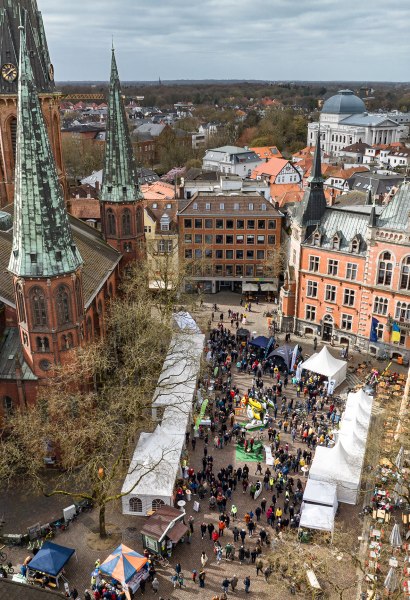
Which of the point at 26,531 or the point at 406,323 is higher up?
the point at 406,323

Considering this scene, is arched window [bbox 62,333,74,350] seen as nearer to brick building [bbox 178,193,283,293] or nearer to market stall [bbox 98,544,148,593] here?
market stall [bbox 98,544,148,593]

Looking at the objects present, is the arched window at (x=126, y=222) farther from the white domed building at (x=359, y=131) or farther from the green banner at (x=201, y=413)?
the white domed building at (x=359, y=131)

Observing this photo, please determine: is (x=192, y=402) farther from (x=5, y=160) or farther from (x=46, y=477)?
(x=5, y=160)

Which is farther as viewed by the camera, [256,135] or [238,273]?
[256,135]

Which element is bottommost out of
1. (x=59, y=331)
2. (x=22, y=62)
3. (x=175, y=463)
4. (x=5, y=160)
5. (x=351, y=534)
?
(x=351, y=534)

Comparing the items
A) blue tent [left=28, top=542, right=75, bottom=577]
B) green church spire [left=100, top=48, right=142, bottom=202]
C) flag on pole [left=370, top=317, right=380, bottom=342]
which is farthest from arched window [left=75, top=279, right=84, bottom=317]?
flag on pole [left=370, top=317, right=380, bottom=342]

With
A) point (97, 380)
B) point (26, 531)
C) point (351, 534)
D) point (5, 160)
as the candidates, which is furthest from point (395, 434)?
point (5, 160)

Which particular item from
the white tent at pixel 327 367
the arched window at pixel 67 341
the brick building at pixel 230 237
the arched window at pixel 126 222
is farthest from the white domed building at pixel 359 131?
the arched window at pixel 67 341
